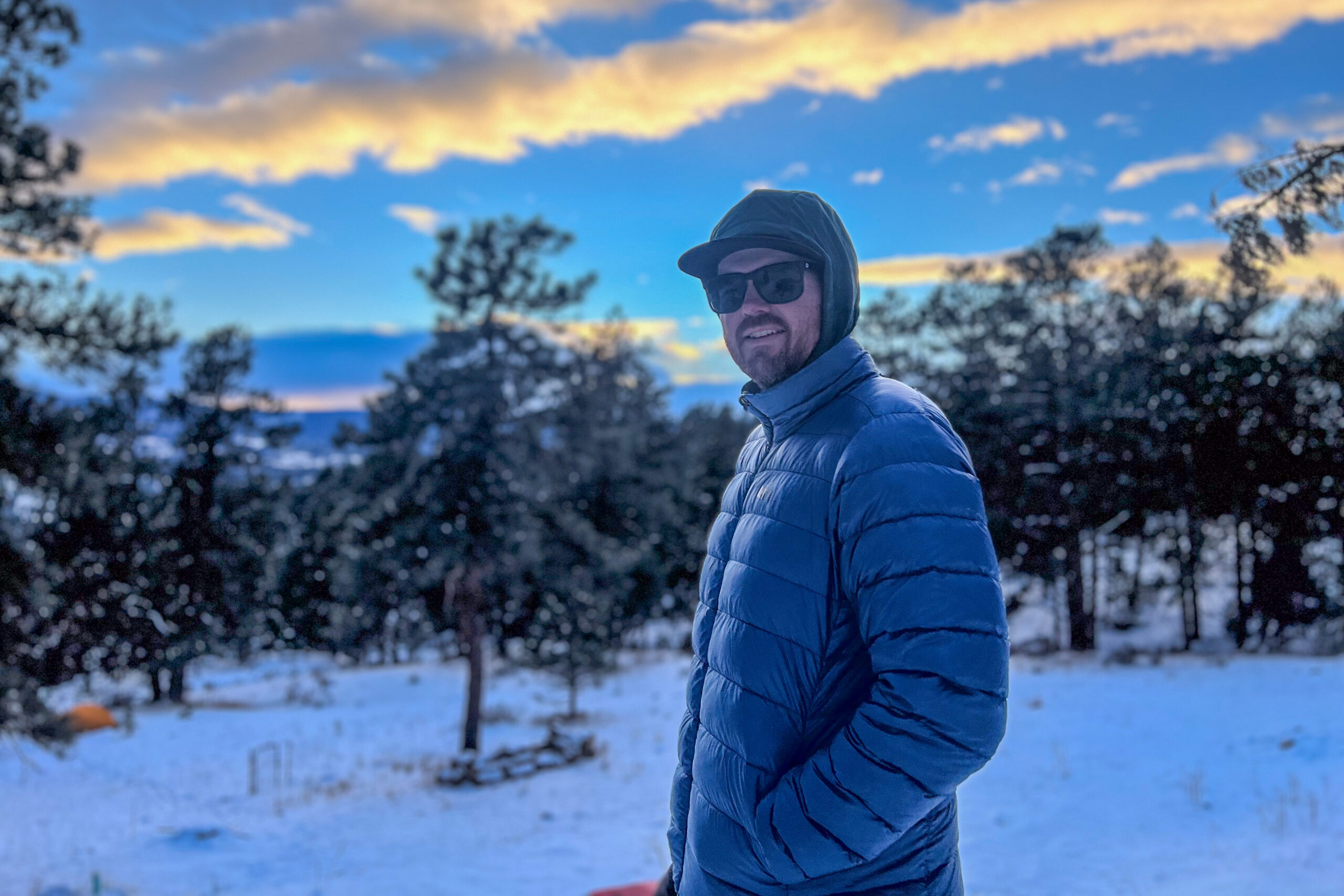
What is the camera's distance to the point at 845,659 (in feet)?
5.84

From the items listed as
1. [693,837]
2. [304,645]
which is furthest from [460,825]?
[304,645]

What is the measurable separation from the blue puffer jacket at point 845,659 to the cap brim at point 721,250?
0.92 feet

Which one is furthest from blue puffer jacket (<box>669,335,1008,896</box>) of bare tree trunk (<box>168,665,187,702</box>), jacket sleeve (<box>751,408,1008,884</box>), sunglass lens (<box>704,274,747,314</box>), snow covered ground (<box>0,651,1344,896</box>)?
bare tree trunk (<box>168,665,187,702</box>)

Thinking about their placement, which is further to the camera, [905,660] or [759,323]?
[759,323]

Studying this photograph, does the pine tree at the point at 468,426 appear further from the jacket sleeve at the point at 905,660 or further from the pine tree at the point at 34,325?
the jacket sleeve at the point at 905,660

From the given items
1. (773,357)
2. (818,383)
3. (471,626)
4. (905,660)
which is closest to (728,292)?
(773,357)

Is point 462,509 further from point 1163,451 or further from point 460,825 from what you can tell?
point 1163,451

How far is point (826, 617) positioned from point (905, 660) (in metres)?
0.28

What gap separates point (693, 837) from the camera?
198 centimetres

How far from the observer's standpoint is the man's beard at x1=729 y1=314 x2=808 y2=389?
204 centimetres

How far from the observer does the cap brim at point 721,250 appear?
1.96m

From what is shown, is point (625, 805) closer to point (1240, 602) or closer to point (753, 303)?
point (753, 303)

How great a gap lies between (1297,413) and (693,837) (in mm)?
23713

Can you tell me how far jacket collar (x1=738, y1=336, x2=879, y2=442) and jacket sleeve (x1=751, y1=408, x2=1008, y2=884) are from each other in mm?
281
